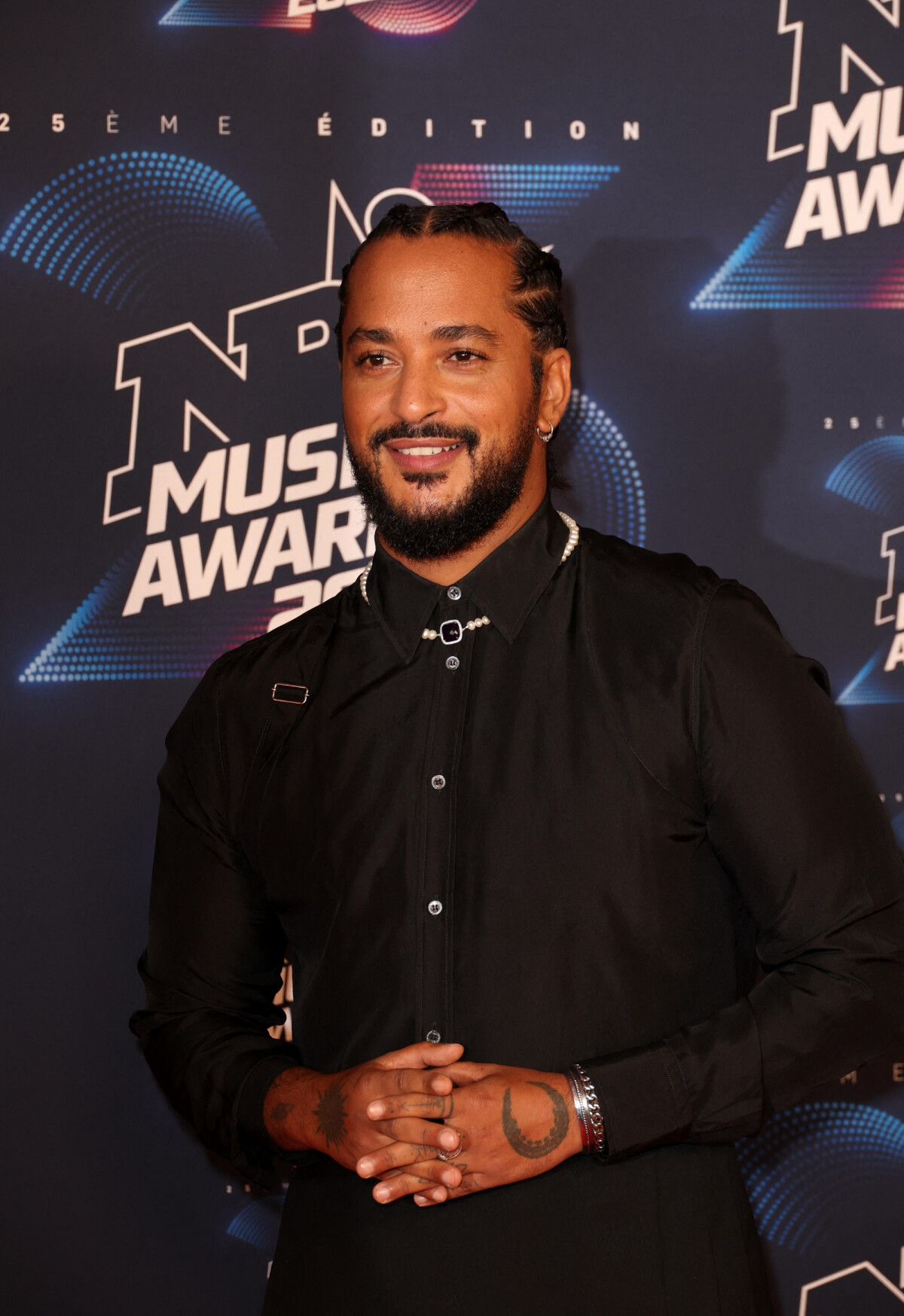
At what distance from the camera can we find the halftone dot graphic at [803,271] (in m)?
2.16

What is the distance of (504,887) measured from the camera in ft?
4.83

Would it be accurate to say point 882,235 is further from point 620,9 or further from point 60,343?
point 60,343

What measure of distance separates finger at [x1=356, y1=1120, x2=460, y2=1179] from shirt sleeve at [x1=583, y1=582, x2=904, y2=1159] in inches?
7.8

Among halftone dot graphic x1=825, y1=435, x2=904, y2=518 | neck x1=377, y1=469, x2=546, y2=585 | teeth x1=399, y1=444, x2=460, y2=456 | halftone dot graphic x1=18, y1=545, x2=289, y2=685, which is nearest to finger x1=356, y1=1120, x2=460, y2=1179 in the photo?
neck x1=377, y1=469, x2=546, y2=585

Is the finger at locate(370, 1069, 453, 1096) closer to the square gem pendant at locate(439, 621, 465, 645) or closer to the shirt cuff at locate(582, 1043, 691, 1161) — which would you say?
the shirt cuff at locate(582, 1043, 691, 1161)

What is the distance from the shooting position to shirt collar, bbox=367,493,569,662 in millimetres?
1580

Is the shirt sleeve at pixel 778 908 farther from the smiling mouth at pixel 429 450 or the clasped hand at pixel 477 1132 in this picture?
the smiling mouth at pixel 429 450

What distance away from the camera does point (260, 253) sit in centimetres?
218

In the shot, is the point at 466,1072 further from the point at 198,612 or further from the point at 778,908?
the point at 198,612

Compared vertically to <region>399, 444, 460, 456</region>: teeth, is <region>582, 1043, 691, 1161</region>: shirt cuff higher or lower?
lower

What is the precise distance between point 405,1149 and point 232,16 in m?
1.98

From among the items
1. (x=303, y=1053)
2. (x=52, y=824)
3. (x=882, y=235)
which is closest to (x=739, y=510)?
(x=882, y=235)

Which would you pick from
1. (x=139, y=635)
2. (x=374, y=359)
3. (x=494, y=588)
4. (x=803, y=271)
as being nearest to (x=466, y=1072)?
(x=494, y=588)

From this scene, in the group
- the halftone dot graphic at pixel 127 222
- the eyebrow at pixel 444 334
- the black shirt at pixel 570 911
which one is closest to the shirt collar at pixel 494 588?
the black shirt at pixel 570 911
